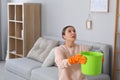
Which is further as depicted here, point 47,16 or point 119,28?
point 47,16

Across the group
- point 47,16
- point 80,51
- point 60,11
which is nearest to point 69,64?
point 80,51

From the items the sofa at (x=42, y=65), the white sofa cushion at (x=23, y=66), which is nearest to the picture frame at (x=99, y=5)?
the sofa at (x=42, y=65)

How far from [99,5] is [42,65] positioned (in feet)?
4.45

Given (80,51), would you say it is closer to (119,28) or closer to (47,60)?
(119,28)

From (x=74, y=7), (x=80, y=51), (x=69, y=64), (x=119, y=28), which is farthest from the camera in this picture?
(x=74, y=7)

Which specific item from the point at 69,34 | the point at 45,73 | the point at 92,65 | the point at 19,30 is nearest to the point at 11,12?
the point at 19,30

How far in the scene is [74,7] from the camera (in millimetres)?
4277

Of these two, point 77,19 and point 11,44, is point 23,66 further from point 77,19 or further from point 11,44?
point 11,44

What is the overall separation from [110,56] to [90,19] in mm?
717

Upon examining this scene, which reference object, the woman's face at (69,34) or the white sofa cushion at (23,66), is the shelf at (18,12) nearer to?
the white sofa cushion at (23,66)

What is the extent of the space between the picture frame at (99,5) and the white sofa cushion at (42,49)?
969mm

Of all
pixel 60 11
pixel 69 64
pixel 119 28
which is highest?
pixel 60 11

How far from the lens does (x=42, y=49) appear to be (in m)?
4.47

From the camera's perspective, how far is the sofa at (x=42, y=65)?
137 inches
